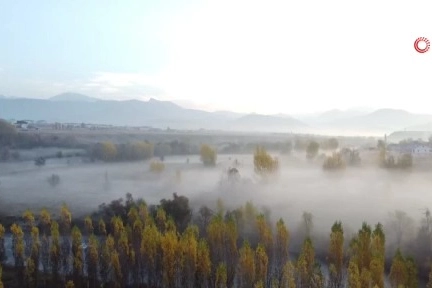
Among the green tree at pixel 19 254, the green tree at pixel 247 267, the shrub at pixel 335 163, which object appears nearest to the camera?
the green tree at pixel 247 267

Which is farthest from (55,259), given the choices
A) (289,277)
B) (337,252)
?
(337,252)

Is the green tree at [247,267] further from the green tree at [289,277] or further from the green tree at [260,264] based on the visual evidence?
the green tree at [289,277]

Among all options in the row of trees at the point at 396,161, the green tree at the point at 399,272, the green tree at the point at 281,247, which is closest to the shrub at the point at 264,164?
the row of trees at the point at 396,161

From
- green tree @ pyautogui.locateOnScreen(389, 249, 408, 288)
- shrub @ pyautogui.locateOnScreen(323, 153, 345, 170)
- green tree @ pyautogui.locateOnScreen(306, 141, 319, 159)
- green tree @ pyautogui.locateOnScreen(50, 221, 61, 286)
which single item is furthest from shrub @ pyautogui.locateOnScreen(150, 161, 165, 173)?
green tree @ pyautogui.locateOnScreen(389, 249, 408, 288)

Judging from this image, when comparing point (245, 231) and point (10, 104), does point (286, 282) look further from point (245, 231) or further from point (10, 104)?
point (10, 104)

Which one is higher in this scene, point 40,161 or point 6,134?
point 6,134

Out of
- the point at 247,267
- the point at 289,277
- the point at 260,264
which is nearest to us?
the point at 289,277

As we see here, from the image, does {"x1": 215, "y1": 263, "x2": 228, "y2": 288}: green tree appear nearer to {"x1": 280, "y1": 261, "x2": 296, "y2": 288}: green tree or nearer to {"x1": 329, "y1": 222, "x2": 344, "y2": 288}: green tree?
Answer: {"x1": 280, "y1": 261, "x2": 296, "y2": 288}: green tree

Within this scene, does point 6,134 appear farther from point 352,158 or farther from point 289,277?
point 289,277
